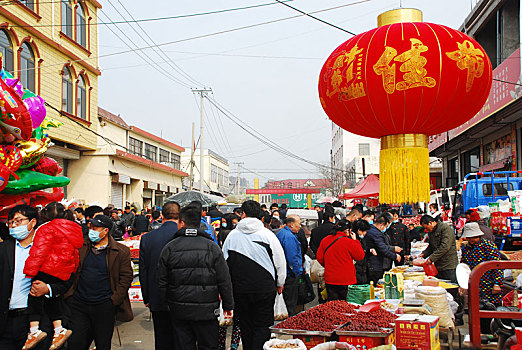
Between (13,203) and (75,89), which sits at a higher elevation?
(75,89)

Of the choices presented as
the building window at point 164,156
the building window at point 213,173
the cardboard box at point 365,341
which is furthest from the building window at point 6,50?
the building window at point 213,173

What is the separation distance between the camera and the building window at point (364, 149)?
2579 inches

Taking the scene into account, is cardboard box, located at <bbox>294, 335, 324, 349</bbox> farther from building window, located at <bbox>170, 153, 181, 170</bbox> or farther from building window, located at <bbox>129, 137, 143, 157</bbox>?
building window, located at <bbox>170, 153, 181, 170</bbox>

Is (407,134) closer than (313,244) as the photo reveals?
Yes

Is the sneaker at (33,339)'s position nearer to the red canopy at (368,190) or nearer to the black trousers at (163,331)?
the black trousers at (163,331)

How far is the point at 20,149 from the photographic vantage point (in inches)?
239

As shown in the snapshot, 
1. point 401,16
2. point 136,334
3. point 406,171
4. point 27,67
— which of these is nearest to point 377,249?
point 406,171

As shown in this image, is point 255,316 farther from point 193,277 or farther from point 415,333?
point 415,333

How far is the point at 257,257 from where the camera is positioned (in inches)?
234

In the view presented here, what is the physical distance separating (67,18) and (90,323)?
18084 mm

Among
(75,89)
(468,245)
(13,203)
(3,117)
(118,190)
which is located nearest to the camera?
(3,117)

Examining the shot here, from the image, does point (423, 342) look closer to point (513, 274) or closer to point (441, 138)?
point (513, 274)

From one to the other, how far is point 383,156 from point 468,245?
2.07 metres

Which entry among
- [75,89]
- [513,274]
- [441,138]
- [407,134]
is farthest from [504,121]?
[75,89]
